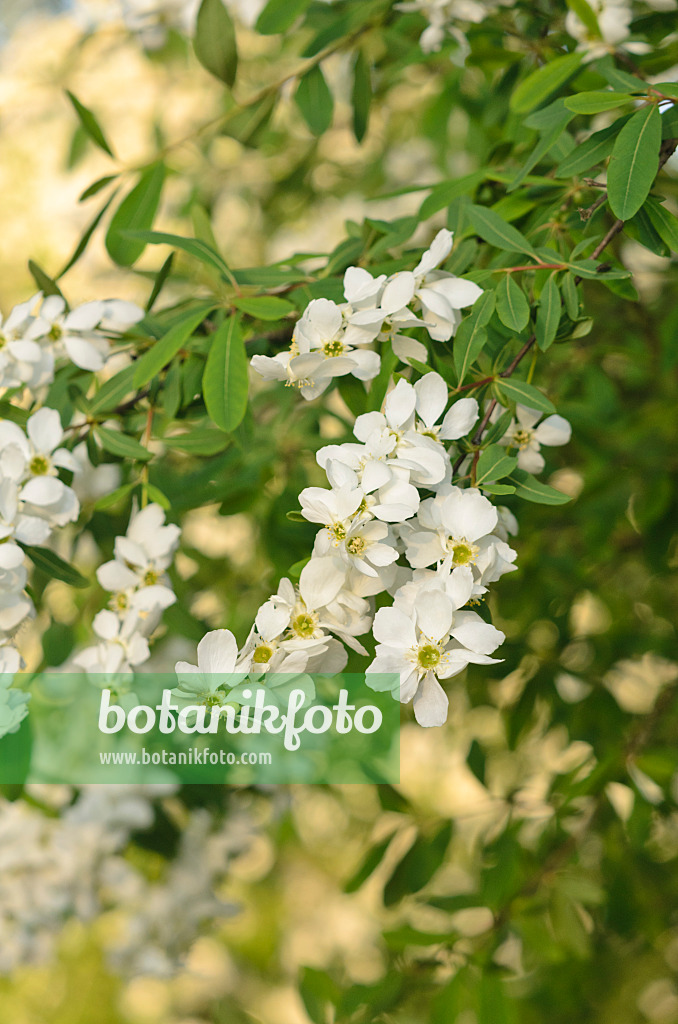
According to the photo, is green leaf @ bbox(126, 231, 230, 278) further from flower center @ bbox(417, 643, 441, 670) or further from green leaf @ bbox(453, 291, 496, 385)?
flower center @ bbox(417, 643, 441, 670)

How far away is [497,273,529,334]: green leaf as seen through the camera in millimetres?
588

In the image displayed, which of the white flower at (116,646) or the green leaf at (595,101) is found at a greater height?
the green leaf at (595,101)

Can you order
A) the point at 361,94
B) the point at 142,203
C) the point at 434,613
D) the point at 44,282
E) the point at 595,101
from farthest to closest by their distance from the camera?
the point at 361,94, the point at 142,203, the point at 44,282, the point at 595,101, the point at 434,613

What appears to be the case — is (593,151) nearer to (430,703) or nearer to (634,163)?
(634,163)

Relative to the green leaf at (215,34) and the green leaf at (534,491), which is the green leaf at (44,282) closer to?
the green leaf at (215,34)

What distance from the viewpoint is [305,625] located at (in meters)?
0.56

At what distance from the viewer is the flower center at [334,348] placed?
1.96 ft

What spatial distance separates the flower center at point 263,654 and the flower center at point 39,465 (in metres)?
0.28

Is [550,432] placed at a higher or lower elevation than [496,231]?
lower

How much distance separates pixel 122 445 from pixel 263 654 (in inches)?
11.5

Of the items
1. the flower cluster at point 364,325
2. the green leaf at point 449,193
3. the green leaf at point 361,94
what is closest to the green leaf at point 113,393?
the flower cluster at point 364,325

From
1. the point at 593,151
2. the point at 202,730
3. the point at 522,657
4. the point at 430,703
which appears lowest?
the point at 522,657

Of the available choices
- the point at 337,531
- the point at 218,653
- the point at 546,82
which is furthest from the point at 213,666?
the point at 546,82

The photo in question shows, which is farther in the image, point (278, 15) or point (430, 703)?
point (278, 15)
